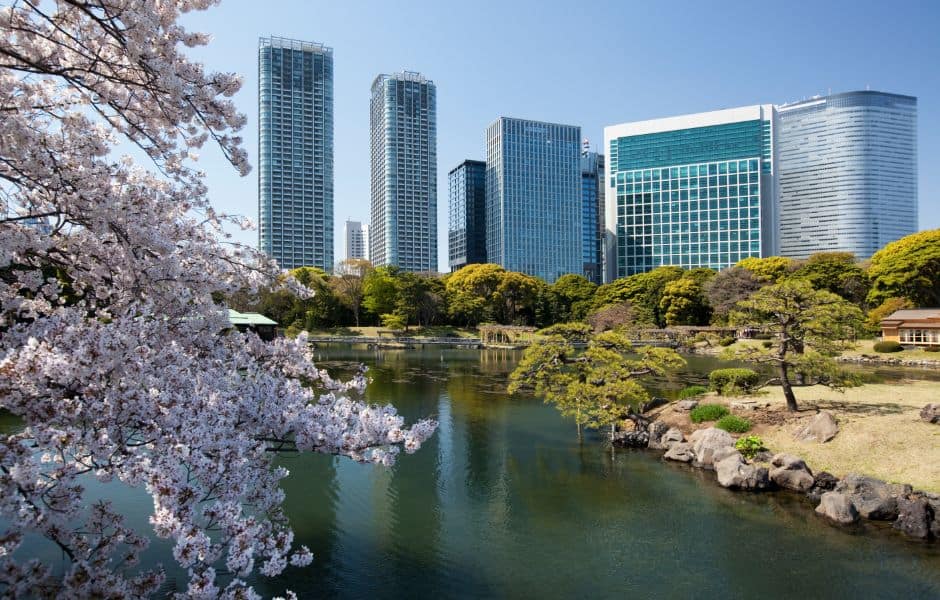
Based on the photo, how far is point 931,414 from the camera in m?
13.5

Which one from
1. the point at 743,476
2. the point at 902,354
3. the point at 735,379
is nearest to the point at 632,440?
the point at 743,476

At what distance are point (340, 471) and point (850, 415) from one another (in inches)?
520

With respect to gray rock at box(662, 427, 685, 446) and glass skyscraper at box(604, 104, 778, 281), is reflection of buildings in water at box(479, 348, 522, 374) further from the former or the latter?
glass skyscraper at box(604, 104, 778, 281)

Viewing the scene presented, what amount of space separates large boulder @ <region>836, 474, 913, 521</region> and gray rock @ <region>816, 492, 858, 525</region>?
0.24m

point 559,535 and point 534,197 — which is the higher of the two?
point 534,197

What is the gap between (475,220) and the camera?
4732 inches

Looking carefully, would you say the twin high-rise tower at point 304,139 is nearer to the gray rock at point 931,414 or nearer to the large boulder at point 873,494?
the gray rock at point 931,414

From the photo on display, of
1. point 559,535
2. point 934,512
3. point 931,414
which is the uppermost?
point 931,414

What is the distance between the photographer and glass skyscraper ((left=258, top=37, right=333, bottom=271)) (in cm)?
9144

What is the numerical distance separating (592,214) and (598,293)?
194 ft

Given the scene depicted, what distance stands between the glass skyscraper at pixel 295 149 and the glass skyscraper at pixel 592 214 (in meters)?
52.2

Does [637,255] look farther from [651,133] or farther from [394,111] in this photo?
[394,111]

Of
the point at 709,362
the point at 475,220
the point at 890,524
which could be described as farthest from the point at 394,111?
the point at 890,524

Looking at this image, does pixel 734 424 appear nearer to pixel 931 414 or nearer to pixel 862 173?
pixel 931 414
